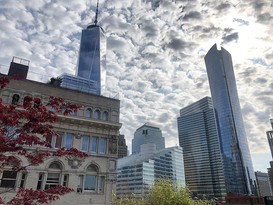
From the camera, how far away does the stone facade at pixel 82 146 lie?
86.1ft

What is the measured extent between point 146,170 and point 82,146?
125474mm

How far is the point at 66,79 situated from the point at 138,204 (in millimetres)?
122190

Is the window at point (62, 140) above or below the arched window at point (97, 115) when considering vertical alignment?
below

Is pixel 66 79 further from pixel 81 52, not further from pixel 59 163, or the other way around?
pixel 59 163

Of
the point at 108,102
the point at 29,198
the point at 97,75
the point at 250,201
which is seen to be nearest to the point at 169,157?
the point at 97,75

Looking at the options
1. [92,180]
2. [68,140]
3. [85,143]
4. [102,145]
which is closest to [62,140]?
[68,140]

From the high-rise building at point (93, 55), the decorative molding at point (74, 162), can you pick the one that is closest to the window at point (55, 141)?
the decorative molding at point (74, 162)

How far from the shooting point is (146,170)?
148750 millimetres

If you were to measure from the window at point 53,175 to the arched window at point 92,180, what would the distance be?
2.49 metres

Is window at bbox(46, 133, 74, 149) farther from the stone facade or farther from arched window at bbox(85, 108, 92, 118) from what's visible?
arched window at bbox(85, 108, 92, 118)

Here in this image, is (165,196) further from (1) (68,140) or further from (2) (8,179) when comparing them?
(2) (8,179)

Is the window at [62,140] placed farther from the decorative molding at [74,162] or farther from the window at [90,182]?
the window at [90,182]

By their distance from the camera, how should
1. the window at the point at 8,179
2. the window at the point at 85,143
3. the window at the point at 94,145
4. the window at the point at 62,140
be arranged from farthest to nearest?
the window at the point at 94,145
the window at the point at 85,143
the window at the point at 62,140
the window at the point at 8,179

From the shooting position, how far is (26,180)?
24859mm
